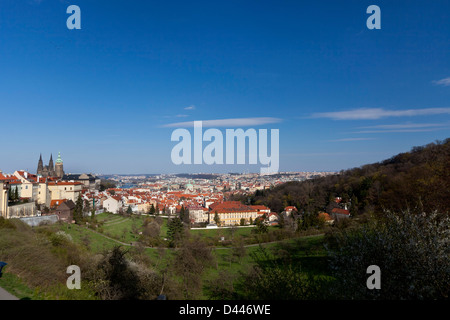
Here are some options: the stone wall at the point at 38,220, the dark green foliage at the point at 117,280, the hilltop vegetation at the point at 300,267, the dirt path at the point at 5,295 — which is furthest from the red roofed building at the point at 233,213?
the dirt path at the point at 5,295

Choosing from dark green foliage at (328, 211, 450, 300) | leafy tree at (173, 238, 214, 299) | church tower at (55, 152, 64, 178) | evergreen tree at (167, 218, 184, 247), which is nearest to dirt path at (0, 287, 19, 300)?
leafy tree at (173, 238, 214, 299)

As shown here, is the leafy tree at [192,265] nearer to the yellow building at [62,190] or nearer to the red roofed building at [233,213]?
the yellow building at [62,190]

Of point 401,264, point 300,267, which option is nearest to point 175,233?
point 300,267

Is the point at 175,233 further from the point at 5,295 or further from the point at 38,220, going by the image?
the point at 5,295

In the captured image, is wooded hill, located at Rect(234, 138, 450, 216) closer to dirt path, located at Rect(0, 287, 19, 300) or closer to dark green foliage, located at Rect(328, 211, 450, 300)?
dark green foliage, located at Rect(328, 211, 450, 300)
